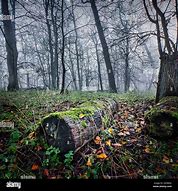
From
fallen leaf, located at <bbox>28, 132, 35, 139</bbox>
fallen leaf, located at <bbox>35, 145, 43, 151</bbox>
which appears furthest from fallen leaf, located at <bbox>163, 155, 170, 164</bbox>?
fallen leaf, located at <bbox>28, 132, 35, 139</bbox>

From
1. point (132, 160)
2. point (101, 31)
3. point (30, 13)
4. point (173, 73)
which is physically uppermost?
point (101, 31)

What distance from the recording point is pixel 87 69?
12.1m

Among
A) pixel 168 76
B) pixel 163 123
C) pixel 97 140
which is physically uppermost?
pixel 168 76

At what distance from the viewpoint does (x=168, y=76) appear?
3.18 metres

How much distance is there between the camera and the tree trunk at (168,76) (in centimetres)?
308

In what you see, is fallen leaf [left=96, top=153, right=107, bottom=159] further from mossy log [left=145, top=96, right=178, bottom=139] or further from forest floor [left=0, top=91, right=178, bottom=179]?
mossy log [left=145, top=96, right=178, bottom=139]

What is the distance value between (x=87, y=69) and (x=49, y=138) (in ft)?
34.5

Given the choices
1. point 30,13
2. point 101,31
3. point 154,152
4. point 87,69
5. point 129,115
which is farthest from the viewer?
point 87,69

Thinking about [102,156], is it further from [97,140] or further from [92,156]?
[97,140]

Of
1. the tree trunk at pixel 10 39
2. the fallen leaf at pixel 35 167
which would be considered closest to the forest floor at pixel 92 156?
the fallen leaf at pixel 35 167

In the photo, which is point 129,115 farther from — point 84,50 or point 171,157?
point 84,50

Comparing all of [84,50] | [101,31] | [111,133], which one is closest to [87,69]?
[84,50]

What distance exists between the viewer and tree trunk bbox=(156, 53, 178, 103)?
121 inches

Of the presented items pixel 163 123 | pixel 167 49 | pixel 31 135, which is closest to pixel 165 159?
pixel 163 123
